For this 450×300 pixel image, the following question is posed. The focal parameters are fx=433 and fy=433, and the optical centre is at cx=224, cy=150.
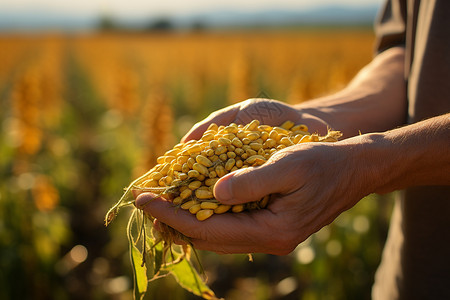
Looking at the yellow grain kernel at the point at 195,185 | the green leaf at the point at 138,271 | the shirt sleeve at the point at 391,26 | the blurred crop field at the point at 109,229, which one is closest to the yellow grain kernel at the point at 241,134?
the yellow grain kernel at the point at 195,185

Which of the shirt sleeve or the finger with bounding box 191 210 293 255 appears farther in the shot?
the shirt sleeve

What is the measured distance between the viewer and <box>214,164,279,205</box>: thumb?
1.16m

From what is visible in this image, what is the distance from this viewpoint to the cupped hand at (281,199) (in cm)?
117

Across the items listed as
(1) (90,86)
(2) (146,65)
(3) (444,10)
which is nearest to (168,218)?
(3) (444,10)

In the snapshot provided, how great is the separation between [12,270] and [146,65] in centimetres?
1203

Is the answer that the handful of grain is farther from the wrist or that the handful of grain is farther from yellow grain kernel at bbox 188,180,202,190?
the wrist

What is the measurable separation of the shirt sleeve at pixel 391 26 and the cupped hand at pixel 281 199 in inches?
35.1

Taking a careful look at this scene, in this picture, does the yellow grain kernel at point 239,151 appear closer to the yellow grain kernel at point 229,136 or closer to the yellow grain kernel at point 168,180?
the yellow grain kernel at point 229,136

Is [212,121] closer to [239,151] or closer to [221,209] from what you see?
[239,151]

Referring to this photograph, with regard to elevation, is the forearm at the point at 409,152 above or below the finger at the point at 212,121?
below

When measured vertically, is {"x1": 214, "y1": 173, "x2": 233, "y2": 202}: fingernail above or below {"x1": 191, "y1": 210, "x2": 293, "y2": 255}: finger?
above

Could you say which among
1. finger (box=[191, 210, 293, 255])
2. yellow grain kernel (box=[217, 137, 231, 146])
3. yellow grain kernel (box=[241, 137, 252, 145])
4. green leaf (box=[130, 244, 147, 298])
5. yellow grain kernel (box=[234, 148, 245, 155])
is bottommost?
green leaf (box=[130, 244, 147, 298])

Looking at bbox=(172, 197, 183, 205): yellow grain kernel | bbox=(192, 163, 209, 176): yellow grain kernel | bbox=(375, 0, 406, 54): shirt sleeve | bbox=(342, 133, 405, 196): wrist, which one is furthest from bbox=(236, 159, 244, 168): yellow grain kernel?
bbox=(375, 0, 406, 54): shirt sleeve

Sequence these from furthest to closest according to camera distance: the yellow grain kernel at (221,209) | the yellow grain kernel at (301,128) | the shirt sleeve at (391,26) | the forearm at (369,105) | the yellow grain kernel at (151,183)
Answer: the shirt sleeve at (391,26)
the forearm at (369,105)
the yellow grain kernel at (301,128)
the yellow grain kernel at (151,183)
the yellow grain kernel at (221,209)
